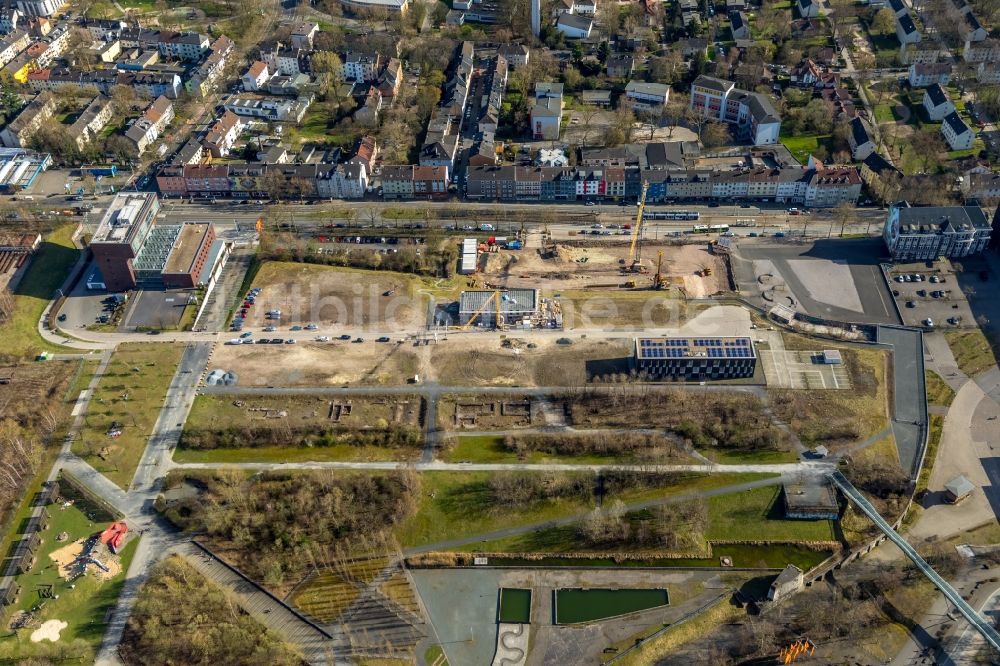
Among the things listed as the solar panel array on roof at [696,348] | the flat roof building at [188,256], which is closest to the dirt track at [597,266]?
the solar panel array on roof at [696,348]

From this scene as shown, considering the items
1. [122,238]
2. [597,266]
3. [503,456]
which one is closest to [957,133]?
[597,266]

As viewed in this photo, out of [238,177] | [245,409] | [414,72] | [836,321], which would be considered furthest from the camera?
[414,72]

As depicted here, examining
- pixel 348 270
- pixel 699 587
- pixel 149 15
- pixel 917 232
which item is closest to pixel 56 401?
pixel 348 270

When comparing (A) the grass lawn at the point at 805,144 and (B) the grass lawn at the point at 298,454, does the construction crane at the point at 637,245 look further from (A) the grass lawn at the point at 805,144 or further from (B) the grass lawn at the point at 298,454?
(B) the grass lawn at the point at 298,454

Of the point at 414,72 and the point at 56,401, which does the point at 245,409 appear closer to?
the point at 56,401

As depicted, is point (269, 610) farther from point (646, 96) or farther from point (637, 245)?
point (646, 96)

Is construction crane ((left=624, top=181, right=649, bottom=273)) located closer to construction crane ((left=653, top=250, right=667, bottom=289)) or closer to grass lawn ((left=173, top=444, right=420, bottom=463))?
construction crane ((left=653, top=250, right=667, bottom=289))

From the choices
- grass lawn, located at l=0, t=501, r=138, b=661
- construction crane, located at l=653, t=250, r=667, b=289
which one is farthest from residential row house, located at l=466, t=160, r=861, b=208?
grass lawn, located at l=0, t=501, r=138, b=661
